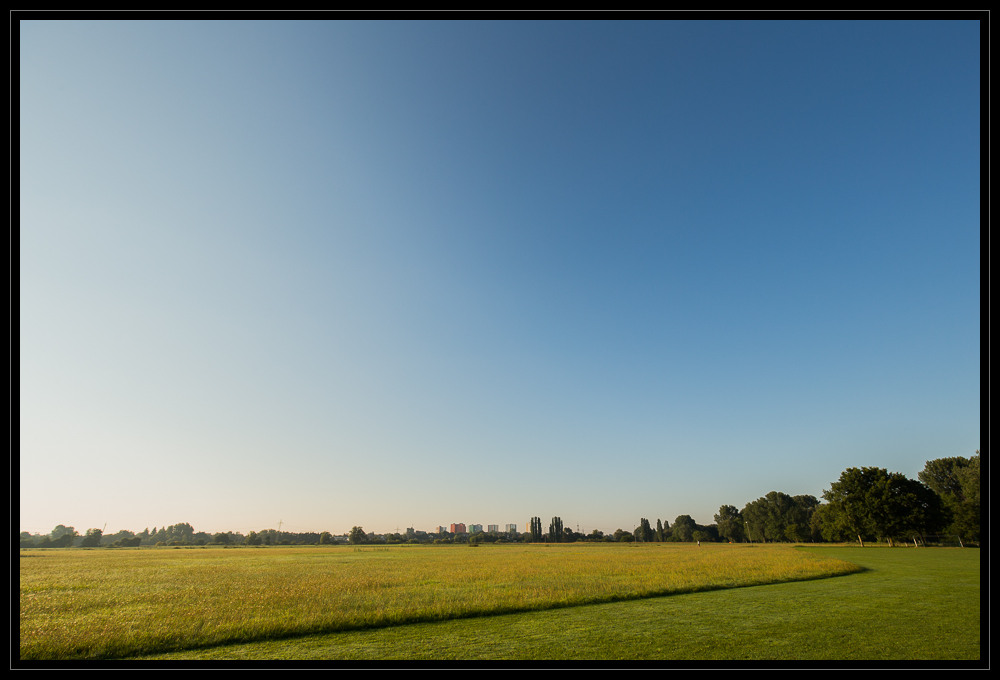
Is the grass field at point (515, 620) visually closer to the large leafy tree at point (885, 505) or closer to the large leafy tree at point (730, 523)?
the large leafy tree at point (885, 505)

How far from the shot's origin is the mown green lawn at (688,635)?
11500 mm

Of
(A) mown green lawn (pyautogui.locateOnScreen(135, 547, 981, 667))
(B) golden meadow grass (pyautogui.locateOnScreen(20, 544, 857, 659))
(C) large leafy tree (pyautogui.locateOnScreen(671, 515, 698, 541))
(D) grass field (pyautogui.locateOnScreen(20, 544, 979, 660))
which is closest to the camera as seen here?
(A) mown green lawn (pyautogui.locateOnScreen(135, 547, 981, 667))

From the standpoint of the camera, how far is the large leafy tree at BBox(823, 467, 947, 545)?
65438 mm

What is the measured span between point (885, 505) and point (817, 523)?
42274 mm

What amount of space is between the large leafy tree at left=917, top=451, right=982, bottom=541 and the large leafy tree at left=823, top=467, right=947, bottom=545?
2286 mm

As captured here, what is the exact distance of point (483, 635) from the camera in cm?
1382

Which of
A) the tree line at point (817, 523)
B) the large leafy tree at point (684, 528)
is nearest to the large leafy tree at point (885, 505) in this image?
the tree line at point (817, 523)

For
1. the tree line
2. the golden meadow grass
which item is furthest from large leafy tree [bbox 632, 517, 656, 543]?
the golden meadow grass

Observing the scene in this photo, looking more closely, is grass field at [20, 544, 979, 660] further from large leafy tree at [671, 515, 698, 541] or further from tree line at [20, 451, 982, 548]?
large leafy tree at [671, 515, 698, 541]

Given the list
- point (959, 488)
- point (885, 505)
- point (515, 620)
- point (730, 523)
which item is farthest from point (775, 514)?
point (515, 620)
